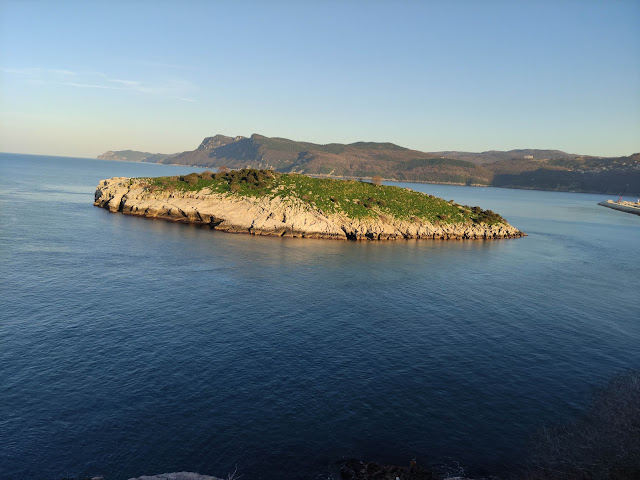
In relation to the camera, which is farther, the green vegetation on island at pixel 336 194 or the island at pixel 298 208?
the green vegetation on island at pixel 336 194

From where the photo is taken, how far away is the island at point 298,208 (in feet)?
333

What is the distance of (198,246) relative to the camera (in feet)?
266

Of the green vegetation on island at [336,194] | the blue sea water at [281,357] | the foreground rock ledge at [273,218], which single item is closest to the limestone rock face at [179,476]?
the blue sea water at [281,357]

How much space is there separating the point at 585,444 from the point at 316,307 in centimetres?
3076

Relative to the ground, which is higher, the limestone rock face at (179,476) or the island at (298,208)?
the island at (298,208)

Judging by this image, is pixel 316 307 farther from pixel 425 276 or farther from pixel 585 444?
pixel 585 444

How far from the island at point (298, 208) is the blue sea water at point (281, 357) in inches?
1003

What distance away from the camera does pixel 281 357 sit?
3772 centimetres

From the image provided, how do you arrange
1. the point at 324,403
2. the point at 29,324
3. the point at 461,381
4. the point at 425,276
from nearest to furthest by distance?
the point at 324,403
the point at 461,381
the point at 29,324
the point at 425,276

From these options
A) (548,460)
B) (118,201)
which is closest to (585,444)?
(548,460)

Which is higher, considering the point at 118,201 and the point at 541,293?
the point at 118,201

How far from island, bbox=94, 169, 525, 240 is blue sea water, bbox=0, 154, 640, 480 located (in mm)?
25484

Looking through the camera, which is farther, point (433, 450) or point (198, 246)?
point (198, 246)

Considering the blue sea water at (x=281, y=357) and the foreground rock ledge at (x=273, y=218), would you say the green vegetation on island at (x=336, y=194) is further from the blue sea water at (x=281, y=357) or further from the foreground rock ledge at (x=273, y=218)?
the blue sea water at (x=281, y=357)
